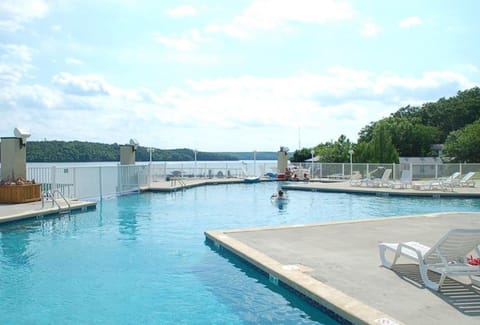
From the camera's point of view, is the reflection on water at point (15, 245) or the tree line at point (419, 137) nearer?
the reflection on water at point (15, 245)

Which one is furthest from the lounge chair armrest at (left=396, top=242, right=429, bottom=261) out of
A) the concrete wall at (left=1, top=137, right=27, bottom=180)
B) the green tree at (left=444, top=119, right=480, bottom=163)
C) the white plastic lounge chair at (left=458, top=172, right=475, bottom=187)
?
the green tree at (left=444, top=119, right=480, bottom=163)

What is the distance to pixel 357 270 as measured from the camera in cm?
607

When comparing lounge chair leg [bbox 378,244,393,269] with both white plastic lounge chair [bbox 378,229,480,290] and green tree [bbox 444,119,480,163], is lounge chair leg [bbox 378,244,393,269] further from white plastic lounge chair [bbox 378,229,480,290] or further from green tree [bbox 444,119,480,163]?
green tree [bbox 444,119,480,163]

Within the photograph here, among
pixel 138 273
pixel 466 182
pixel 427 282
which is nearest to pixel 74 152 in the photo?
pixel 466 182

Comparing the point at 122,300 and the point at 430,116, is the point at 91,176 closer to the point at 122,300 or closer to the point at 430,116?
the point at 122,300

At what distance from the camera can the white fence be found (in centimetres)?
1591

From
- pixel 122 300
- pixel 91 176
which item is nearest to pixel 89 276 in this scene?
pixel 122 300

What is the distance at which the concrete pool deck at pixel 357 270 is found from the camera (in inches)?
180

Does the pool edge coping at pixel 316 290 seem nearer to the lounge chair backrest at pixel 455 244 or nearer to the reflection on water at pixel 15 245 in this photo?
the lounge chair backrest at pixel 455 244

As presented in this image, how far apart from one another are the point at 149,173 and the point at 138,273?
52.3 ft

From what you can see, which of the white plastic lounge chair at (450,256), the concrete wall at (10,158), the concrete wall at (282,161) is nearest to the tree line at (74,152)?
the concrete wall at (282,161)

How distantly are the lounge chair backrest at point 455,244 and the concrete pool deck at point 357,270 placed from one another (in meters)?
0.34

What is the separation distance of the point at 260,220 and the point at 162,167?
14059mm

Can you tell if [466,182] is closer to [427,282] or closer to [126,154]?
[126,154]
